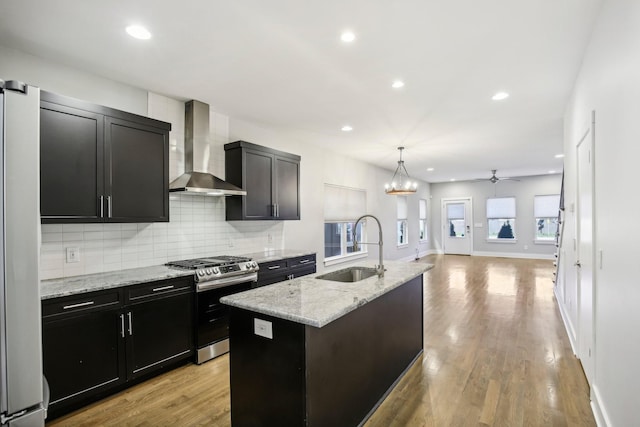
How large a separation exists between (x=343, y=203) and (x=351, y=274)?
3.76m

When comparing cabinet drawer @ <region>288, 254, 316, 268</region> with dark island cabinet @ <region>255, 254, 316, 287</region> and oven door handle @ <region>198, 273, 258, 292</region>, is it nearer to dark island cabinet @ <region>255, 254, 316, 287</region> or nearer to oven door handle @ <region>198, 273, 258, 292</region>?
dark island cabinet @ <region>255, 254, 316, 287</region>

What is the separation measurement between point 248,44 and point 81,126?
1502 millimetres

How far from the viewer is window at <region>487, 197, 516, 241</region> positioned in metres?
→ 10.7

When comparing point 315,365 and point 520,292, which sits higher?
point 315,365

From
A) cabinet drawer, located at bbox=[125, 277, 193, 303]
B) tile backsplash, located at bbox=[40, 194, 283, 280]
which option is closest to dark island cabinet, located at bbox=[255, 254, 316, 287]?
tile backsplash, located at bbox=[40, 194, 283, 280]

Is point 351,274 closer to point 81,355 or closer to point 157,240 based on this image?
point 157,240

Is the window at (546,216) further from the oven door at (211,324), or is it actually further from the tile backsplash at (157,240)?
the oven door at (211,324)

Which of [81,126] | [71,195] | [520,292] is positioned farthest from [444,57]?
[520,292]

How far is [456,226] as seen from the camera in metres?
11.8

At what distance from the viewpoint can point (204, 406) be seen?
245 centimetres

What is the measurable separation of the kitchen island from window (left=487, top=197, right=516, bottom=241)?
394 inches

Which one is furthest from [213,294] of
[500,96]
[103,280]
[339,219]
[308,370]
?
[500,96]

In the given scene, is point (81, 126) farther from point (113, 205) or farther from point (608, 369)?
point (608, 369)

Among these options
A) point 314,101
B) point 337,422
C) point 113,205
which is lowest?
point 337,422
